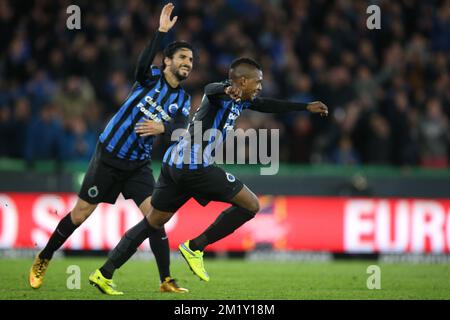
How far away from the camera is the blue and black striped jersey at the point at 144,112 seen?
27.1 feet

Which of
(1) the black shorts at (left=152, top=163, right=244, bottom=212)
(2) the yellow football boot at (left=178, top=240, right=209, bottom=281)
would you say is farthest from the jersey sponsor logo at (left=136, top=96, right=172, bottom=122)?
(2) the yellow football boot at (left=178, top=240, right=209, bottom=281)

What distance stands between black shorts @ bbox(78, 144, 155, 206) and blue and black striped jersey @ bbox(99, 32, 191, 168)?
111mm

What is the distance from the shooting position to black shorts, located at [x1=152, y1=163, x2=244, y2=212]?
26.2 ft

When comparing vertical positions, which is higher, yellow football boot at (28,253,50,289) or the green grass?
yellow football boot at (28,253,50,289)

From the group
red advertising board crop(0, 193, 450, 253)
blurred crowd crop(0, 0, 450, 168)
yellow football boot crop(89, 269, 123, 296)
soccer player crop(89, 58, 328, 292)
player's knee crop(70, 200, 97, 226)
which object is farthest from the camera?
blurred crowd crop(0, 0, 450, 168)

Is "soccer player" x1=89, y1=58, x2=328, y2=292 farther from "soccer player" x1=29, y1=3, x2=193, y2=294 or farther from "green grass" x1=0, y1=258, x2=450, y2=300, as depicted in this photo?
"green grass" x1=0, y1=258, x2=450, y2=300

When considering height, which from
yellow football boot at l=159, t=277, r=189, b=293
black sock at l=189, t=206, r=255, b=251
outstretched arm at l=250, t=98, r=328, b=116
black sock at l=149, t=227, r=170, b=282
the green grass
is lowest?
the green grass

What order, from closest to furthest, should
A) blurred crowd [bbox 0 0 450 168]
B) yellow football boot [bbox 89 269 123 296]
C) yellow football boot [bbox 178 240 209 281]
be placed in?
1. yellow football boot [bbox 89 269 123 296]
2. yellow football boot [bbox 178 240 209 281]
3. blurred crowd [bbox 0 0 450 168]

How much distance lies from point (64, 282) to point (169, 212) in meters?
1.77

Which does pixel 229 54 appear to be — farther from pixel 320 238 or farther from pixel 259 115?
pixel 320 238

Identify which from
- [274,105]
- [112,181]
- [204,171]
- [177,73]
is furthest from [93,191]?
[274,105]

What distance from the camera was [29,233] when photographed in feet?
41.4

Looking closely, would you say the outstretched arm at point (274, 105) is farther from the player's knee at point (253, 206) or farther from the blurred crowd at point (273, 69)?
the blurred crowd at point (273, 69)

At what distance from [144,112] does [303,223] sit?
546 cm
